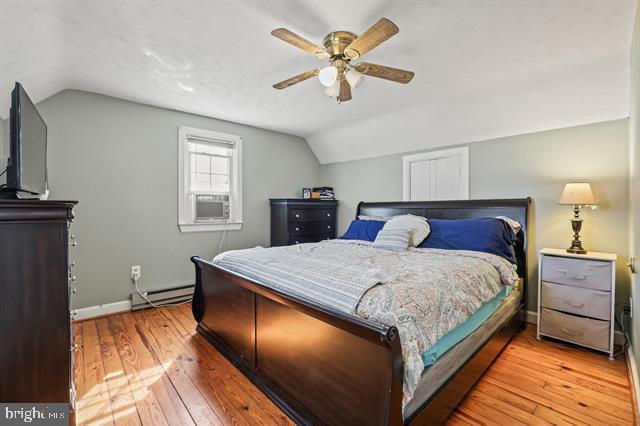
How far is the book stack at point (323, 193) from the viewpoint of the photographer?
15.8ft

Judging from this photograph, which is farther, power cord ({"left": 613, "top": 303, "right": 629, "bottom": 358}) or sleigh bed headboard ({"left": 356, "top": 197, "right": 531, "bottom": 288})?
sleigh bed headboard ({"left": 356, "top": 197, "right": 531, "bottom": 288})

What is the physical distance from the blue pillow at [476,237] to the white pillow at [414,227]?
0.07 metres

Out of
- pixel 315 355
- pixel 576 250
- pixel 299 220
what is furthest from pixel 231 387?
pixel 576 250

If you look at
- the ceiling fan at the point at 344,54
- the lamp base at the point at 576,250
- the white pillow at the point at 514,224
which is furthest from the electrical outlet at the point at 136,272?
the lamp base at the point at 576,250

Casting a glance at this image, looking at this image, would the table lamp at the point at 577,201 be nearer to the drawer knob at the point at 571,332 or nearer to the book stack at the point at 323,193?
the drawer knob at the point at 571,332

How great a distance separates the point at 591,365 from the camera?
2.18 metres

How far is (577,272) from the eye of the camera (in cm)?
241

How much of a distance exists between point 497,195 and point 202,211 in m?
3.52

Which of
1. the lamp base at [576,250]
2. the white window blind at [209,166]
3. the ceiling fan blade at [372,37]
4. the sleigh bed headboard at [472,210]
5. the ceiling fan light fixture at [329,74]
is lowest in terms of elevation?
the lamp base at [576,250]

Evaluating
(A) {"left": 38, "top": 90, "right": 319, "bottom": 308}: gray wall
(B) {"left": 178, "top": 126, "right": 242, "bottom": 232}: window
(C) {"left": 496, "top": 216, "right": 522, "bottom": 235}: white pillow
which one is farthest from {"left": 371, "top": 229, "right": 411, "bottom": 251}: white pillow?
(A) {"left": 38, "top": 90, "right": 319, "bottom": 308}: gray wall

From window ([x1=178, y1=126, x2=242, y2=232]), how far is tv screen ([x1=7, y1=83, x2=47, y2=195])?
1877 millimetres

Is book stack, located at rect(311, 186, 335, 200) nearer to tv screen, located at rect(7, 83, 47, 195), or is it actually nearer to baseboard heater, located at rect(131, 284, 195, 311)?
baseboard heater, located at rect(131, 284, 195, 311)

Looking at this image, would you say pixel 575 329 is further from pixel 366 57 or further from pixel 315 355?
pixel 366 57

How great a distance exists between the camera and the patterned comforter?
4.35 feet
